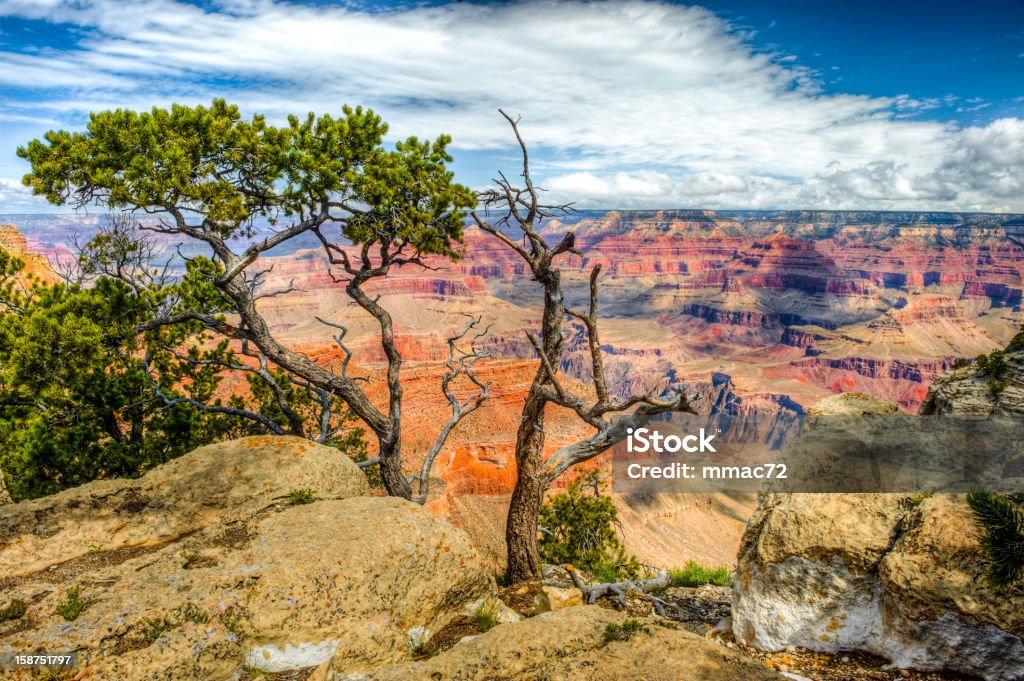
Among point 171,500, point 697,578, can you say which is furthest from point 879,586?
point 171,500

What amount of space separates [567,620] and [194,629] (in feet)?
12.3

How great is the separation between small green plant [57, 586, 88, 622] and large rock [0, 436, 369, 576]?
1497 millimetres

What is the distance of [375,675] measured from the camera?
17.0 ft

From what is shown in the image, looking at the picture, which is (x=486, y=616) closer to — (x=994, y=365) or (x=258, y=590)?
(x=258, y=590)

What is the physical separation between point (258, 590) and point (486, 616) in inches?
105

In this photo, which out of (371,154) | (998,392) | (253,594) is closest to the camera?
(253,594)

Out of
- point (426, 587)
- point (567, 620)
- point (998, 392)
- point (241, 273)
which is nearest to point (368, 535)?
point (426, 587)

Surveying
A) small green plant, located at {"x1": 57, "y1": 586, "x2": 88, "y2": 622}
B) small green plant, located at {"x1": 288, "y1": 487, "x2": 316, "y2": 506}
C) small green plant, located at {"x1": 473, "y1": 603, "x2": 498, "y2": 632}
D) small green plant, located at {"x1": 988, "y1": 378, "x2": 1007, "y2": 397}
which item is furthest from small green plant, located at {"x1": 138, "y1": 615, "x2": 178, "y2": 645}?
small green plant, located at {"x1": 988, "y1": 378, "x2": 1007, "y2": 397}

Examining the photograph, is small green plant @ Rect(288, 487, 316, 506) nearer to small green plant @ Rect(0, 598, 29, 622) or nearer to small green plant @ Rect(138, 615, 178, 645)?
small green plant @ Rect(138, 615, 178, 645)

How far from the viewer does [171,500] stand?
Result: 26.5ft

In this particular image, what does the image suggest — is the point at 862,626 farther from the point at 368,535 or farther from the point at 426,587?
the point at 368,535

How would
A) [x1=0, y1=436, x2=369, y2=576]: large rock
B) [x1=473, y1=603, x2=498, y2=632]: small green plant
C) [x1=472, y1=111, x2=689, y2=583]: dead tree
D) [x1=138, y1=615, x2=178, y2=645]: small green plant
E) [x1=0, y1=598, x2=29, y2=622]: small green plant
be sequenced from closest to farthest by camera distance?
1. [x1=138, y1=615, x2=178, y2=645]: small green plant
2. [x1=0, y1=598, x2=29, y2=622]: small green plant
3. [x1=473, y1=603, x2=498, y2=632]: small green plant
4. [x1=0, y1=436, x2=369, y2=576]: large rock
5. [x1=472, y1=111, x2=689, y2=583]: dead tree

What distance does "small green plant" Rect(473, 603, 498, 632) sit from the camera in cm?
676

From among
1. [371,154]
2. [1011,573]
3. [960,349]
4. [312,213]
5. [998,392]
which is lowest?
[960,349]
